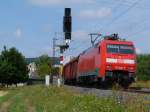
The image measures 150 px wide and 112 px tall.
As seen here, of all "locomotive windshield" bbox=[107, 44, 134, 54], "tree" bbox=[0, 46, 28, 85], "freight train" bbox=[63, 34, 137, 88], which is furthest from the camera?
"tree" bbox=[0, 46, 28, 85]

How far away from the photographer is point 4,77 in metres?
110

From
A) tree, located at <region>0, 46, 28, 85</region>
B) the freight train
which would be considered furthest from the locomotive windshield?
tree, located at <region>0, 46, 28, 85</region>

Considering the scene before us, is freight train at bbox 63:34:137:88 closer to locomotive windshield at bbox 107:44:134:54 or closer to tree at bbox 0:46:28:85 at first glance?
locomotive windshield at bbox 107:44:134:54

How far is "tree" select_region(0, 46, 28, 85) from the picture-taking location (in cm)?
10938

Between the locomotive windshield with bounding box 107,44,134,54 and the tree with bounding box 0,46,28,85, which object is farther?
the tree with bounding box 0,46,28,85

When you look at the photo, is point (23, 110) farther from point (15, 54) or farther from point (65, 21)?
point (15, 54)

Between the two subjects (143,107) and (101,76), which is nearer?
(143,107)

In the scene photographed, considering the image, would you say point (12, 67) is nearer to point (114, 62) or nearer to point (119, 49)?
point (119, 49)

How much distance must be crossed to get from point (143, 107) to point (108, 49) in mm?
26869

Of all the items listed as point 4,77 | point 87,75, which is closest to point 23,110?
point 87,75

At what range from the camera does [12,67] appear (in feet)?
360

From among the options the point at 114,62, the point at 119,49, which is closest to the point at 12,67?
the point at 119,49

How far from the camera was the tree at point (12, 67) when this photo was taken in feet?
359

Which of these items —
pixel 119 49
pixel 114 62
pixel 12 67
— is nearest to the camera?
pixel 114 62
